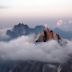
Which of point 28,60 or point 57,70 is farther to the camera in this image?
point 28,60

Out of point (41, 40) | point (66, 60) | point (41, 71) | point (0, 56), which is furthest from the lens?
point (41, 71)

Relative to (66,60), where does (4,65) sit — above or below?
below

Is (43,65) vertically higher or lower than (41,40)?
lower

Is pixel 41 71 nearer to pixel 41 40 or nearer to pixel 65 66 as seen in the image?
pixel 65 66

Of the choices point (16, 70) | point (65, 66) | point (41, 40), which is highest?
point (41, 40)

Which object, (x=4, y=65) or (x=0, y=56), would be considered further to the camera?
(x=4, y=65)

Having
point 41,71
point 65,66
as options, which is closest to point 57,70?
point 65,66

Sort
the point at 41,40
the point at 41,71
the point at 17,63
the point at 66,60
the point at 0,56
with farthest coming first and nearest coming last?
the point at 17,63 → the point at 41,71 → the point at 0,56 → the point at 66,60 → the point at 41,40

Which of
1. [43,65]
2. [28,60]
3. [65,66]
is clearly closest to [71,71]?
[65,66]

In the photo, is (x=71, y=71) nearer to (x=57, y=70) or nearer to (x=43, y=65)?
(x=57, y=70)
